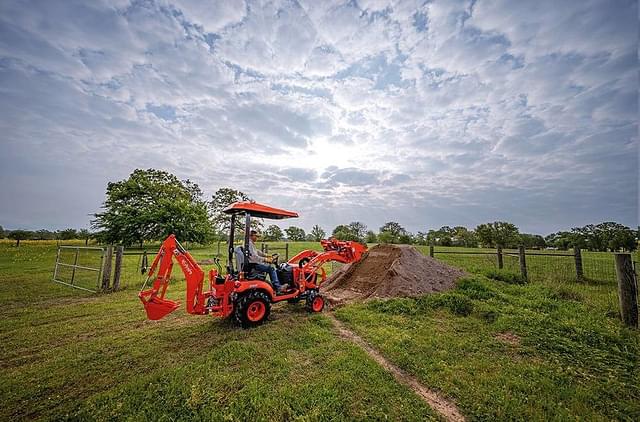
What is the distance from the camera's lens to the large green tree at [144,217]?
28578mm

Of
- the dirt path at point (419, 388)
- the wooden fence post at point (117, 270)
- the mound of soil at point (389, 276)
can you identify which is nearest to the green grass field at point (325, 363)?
the dirt path at point (419, 388)

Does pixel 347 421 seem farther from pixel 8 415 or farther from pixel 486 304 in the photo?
pixel 486 304

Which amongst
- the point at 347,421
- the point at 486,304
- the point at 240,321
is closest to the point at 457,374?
the point at 347,421

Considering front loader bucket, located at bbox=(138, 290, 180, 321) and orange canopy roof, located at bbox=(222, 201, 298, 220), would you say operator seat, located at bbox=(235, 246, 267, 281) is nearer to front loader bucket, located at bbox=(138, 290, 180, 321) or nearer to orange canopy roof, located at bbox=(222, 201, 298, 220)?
orange canopy roof, located at bbox=(222, 201, 298, 220)

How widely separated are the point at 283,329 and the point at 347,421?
311cm

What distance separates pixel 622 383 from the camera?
3.69 m

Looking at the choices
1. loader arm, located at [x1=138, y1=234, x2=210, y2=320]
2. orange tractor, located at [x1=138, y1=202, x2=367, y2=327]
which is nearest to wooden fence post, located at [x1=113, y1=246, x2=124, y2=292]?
orange tractor, located at [x1=138, y1=202, x2=367, y2=327]

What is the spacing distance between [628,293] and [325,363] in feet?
21.2

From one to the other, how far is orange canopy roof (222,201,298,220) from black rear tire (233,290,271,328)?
6.20ft

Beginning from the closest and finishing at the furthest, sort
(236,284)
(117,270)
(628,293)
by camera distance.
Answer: (628,293), (236,284), (117,270)

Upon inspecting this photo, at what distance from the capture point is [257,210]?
6562 mm

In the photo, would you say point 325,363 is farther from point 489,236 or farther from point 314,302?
point 489,236

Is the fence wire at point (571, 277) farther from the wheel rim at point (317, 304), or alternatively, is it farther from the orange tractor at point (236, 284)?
the orange tractor at point (236, 284)

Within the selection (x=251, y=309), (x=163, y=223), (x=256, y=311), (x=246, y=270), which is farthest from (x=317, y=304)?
(x=163, y=223)
